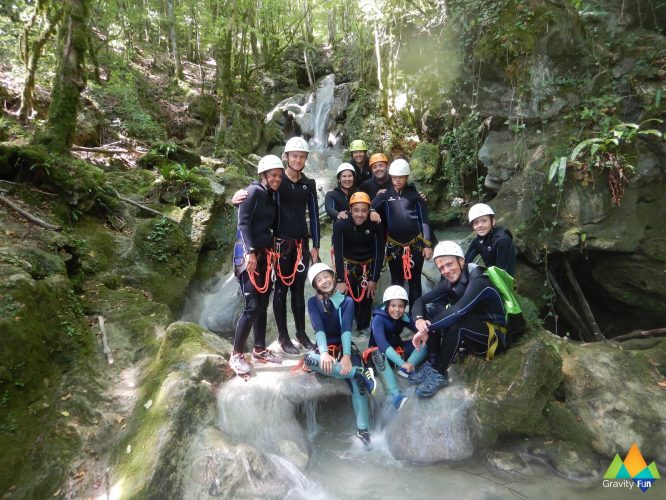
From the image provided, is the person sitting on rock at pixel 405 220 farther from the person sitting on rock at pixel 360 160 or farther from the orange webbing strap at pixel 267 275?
the orange webbing strap at pixel 267 275

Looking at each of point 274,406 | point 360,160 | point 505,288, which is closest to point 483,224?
point 505,288

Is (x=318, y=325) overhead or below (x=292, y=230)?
below

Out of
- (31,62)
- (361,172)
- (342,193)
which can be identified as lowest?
(342,193)

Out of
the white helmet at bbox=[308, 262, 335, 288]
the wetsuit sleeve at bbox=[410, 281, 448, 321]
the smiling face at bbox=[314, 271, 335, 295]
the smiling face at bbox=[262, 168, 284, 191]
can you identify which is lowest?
the wetsuit sleeve at bbox=[410, 281, 448, 321]

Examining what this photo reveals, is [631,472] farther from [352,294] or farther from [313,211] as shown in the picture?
[313,211]

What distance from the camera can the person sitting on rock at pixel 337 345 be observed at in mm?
4676

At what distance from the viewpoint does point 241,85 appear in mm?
18688

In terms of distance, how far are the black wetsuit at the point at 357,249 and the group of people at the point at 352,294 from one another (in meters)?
0.02

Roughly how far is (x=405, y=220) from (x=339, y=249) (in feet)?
3.77

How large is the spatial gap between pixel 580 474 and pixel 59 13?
495 inches

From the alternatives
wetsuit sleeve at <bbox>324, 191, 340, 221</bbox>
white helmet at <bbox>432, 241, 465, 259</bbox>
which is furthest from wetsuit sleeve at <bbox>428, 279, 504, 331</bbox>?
wetsuit sleeve at <bbox>324, 191, 340, 221</bbox>

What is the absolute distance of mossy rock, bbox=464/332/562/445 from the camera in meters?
4.50

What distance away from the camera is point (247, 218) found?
4.71 metres

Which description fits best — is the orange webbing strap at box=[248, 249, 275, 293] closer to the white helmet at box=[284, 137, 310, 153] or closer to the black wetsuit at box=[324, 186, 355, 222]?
the white helmet at box=[284, 137, 310, 153]
